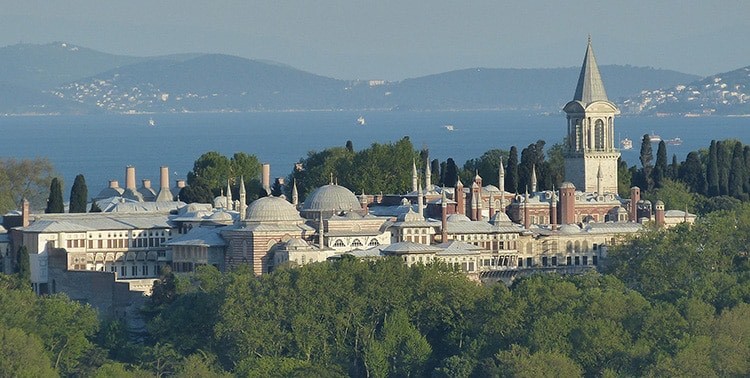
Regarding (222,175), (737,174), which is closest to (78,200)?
(222,175)

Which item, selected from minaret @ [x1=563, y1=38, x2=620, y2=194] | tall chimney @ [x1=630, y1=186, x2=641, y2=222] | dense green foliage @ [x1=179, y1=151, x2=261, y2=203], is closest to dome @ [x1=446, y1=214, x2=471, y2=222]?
tall chimney @ [x1=630, y1=186, x2=641, y2=222]

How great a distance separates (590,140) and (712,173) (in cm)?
1109

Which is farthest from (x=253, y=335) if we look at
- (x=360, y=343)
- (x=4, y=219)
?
(x=4, y=219)

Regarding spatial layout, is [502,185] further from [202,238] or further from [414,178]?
[202,238]

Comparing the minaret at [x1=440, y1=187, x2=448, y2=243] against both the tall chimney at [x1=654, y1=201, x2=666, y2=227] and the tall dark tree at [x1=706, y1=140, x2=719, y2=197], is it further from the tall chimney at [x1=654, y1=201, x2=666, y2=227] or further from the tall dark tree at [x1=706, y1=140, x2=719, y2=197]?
the tall dark tree at [x1=706, y1=140, x2=719, y2=197]

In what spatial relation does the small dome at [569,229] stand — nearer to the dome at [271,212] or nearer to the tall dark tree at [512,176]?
the tall dark tree at [512,176]

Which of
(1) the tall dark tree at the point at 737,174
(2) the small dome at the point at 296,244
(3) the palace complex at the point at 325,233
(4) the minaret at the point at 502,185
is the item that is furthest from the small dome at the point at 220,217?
(1) the tall dark tree at the point at 737,174

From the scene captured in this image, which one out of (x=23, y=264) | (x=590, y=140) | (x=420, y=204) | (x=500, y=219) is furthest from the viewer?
(x=590, y=140)

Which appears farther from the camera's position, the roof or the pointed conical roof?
the pointed conical roof

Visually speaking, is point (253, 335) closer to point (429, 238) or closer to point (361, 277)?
point (361, 277)

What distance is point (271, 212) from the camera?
245ft

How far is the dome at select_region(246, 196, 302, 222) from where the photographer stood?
74.5 metres

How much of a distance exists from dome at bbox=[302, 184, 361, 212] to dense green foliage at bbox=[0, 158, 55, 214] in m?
20.0

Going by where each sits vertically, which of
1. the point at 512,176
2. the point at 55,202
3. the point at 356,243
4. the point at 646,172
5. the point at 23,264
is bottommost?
the point at 23,264
